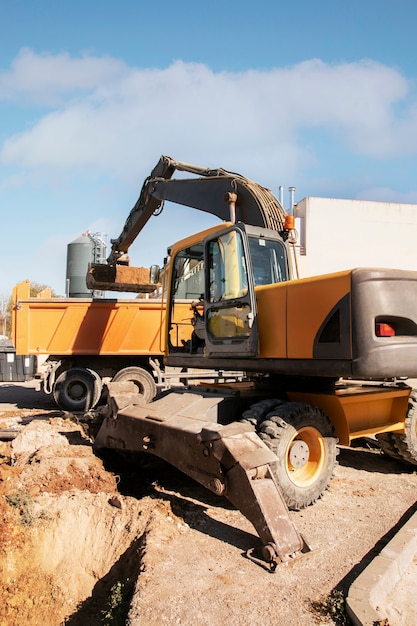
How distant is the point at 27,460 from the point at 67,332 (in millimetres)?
6053

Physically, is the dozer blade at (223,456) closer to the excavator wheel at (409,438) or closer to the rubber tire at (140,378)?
the excavator wheel at (409,438)

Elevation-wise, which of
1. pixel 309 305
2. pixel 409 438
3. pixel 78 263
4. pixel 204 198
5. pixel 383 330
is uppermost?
pixel 78 263

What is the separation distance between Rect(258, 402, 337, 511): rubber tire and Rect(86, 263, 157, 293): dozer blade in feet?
20.1

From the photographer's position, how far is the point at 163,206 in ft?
29.9

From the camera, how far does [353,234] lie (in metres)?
26.6

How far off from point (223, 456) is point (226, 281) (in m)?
2.09

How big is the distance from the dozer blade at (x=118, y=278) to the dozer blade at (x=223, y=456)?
17.6 feet

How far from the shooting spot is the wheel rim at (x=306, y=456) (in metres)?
4.96

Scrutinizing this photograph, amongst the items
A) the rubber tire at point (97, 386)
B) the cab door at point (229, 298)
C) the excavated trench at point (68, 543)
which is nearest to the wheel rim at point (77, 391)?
the rubber tire at point (97, 386)

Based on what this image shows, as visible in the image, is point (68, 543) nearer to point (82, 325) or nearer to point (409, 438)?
point (409, 438)

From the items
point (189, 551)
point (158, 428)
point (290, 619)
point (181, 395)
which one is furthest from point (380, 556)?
point (181, 395)

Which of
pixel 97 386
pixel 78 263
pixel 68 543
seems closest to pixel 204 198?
pixel 68 543

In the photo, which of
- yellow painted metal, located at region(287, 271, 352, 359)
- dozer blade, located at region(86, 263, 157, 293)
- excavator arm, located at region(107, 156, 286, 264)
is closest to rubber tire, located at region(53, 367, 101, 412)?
dozer blade, located at region(86, 263, 157, 293)

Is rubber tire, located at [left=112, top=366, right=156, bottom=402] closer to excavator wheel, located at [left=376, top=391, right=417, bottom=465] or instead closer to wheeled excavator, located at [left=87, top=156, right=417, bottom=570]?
wheeled excavator, located at [left=87, top=156, right=417, bottom=570]
